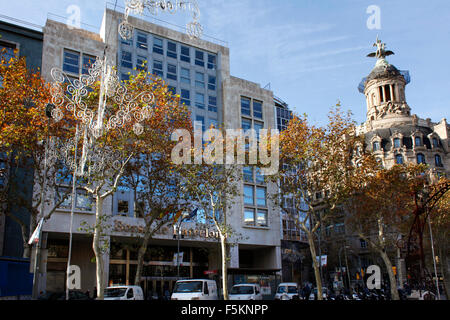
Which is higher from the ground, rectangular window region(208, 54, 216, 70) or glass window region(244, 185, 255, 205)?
rectangular window region(208, 54, 216, 70)

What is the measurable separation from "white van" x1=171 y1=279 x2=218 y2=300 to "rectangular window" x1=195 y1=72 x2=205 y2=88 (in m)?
29.2

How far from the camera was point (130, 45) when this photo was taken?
44906 mm

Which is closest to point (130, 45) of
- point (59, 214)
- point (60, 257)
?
point (59, 214)

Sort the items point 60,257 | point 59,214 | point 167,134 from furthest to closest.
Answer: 1. point 60,257
2. point 59,214
3. point 167,134

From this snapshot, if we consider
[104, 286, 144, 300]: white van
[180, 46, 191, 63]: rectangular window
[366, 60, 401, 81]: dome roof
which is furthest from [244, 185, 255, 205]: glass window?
[366, 60, 401, 81]: dome roof

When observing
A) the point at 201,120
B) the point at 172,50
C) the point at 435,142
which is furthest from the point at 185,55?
the point at 435,142

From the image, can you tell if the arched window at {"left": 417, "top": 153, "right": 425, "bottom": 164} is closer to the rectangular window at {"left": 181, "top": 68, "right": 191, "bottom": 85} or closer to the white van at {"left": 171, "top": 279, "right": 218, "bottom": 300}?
the rectangular window at {"left": 181, "top": 68, "right": 191, "bottom": 85}

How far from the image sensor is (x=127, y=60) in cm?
4425

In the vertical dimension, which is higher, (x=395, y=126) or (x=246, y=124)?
(x=395, y=126)

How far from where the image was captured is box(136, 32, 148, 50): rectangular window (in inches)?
1796

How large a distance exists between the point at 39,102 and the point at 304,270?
55.6m

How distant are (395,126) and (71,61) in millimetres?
71547

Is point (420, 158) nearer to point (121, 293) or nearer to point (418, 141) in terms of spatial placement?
point (418, 141)

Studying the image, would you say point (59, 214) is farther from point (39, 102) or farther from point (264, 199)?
point (264, 199)
